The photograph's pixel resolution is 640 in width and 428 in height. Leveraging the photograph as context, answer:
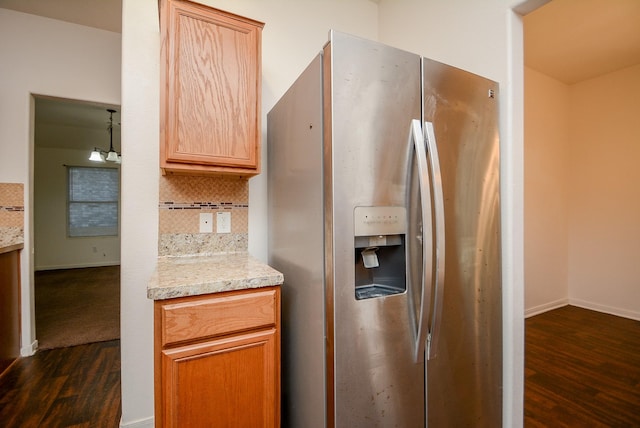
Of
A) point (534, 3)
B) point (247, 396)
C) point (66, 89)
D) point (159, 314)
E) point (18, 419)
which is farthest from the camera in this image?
point (66, 89)

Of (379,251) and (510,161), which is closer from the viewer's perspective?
(379,251)

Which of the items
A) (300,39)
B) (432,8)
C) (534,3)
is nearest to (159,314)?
(300,39)

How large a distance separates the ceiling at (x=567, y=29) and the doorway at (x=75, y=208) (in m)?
1.29

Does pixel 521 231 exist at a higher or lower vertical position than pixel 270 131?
lower

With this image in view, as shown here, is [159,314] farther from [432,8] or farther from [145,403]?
[432,8]

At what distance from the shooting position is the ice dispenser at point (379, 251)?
42.7 inches

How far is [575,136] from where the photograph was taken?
391 cm

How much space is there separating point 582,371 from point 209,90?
10.6 feet

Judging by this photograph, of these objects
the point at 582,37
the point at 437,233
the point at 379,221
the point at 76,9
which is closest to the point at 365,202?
the point at 379,221

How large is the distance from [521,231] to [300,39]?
183 centimetres

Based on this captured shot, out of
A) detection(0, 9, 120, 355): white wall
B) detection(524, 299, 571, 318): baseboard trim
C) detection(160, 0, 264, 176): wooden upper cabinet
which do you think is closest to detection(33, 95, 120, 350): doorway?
detection(0, 9, 120, 355): white wall

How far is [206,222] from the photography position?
5.92ft

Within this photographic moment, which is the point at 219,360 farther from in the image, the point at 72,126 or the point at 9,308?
the point at 72,126

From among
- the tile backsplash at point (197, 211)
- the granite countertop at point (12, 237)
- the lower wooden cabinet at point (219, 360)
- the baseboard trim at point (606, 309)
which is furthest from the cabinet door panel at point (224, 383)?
the baseboard trim at point (606, 309)
